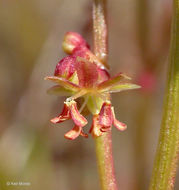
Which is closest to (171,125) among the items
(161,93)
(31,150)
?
(31,150)

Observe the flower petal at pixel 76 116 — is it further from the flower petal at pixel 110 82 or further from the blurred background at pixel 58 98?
the blurred background at pixel 58 98

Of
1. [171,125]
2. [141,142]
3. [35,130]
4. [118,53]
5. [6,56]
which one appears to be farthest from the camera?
[118,53]

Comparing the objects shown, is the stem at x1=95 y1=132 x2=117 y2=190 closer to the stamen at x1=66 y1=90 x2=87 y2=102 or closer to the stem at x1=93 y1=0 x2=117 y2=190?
the stem at x1=93 y1=0 x2=117 y2=190

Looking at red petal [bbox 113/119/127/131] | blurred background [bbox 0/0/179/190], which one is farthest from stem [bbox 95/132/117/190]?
blurred background [bbox 0/0/179/190]

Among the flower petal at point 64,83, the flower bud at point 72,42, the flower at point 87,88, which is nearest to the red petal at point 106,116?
the flower at point 87,88

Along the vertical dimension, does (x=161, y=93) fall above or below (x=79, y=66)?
above

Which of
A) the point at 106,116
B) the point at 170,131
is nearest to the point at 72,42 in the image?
the point at 106,116

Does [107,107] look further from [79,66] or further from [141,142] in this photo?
[141,142]

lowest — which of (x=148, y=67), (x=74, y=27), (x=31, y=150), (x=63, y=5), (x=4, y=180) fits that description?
(x=4, y=180)
